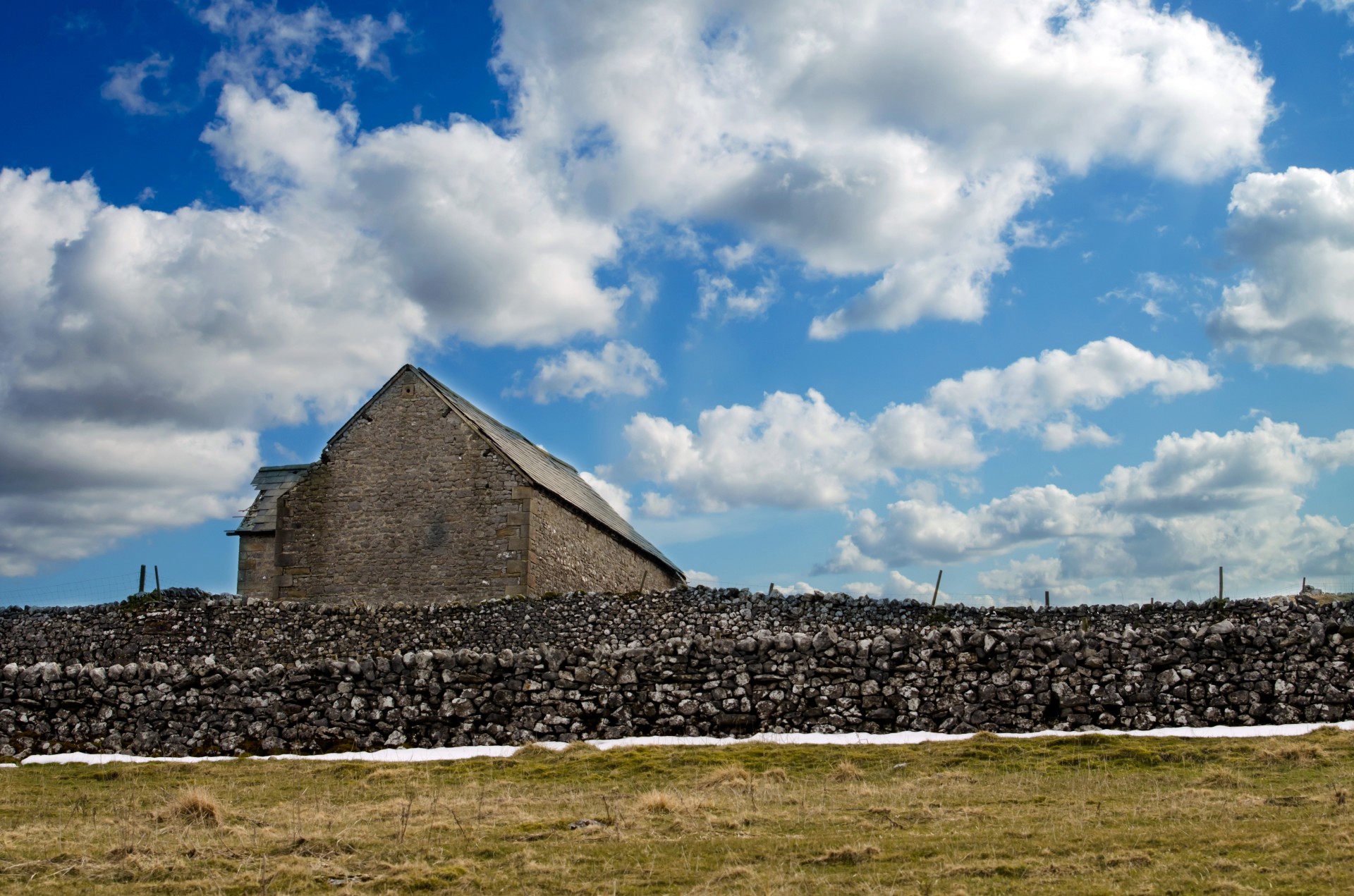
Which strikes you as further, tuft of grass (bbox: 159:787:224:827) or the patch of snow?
the patch of snow

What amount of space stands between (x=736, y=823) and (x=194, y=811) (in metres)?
5.87

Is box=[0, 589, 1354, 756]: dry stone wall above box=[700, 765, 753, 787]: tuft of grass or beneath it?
above

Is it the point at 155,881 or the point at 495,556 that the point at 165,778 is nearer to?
the point at 155,881

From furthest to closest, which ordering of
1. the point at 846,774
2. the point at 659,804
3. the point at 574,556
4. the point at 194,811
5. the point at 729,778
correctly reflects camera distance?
the point at 574,556 → the point at 846,774 → the point at 729,778 → the point at 194,811 → the point at 659,804

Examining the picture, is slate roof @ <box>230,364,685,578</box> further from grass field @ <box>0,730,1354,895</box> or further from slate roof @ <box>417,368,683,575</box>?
grass field @ <box>0,730,1354,895</box>

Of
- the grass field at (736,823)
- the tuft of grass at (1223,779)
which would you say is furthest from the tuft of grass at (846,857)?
the tuft of grass at (1223,779)

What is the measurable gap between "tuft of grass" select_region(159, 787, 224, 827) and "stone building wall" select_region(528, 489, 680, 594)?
17302 millimetres

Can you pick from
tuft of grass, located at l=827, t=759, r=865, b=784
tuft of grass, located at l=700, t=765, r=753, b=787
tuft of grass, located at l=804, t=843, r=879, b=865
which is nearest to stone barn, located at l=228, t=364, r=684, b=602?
tuft of grass, located at l=700, t=765, r=753, b=787

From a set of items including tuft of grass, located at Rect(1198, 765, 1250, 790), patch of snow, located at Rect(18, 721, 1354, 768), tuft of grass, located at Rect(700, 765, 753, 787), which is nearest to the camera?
tuft of grass, located at Rect(1198, 765, 1250, 790)

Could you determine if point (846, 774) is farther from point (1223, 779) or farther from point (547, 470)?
point (547, 470)

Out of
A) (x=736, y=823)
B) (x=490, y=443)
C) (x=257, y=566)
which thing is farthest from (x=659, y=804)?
(x=257, y=566)

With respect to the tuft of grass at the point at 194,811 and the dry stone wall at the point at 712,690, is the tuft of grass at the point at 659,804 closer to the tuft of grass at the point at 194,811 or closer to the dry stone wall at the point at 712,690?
the tuft of grass at the point at 194,811

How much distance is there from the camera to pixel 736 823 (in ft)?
32.1

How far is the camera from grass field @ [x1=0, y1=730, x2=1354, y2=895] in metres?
7.80
